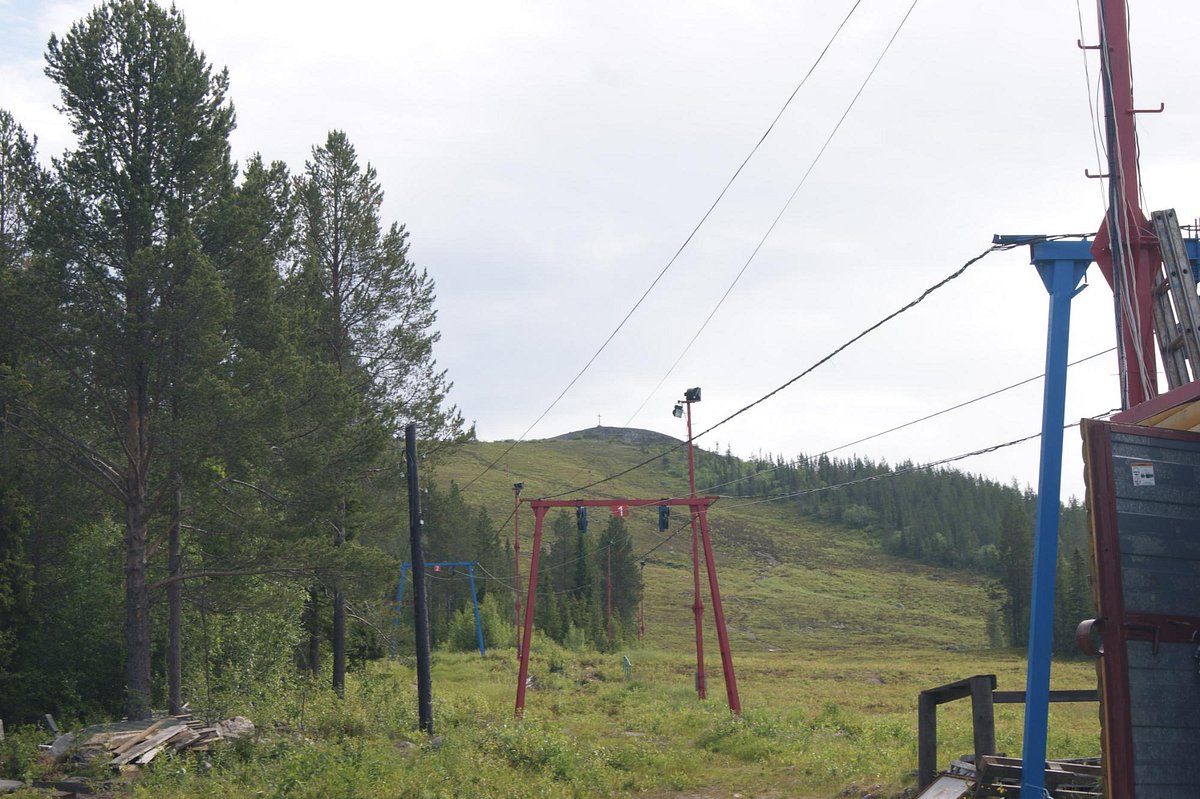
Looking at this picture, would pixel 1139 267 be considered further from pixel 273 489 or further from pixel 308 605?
pixel 308 605

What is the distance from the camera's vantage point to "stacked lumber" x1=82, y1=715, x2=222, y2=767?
16.2 meters

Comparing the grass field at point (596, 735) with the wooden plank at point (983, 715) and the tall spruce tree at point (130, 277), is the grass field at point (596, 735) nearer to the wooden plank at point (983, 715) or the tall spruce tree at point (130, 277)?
the wooden plank at point (983, 715)

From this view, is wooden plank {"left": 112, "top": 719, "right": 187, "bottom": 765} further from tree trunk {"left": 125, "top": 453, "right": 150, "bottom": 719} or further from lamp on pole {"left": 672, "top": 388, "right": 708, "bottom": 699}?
lamp on pole {"left": 672, "top": 388, "right": 708, "bottom": 699}

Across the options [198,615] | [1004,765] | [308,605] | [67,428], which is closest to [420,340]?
[308,605]

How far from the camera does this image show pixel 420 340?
31.3 m

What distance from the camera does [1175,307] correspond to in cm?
755

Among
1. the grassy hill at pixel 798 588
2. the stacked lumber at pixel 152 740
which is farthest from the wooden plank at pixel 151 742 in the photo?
the grassy hill at pixel 798 588

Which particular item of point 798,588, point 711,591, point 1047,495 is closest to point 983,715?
point 1047,495

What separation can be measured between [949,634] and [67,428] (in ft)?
345

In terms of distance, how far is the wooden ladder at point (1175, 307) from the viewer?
7.35 metres

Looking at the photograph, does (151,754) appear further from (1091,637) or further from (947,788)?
(1091,637)

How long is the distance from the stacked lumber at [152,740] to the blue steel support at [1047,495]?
13975mm

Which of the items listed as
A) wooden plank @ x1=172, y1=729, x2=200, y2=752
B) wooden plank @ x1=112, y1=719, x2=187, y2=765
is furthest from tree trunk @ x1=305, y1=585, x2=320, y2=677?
wooden plank @ x1=172, y1=729, x2=200, y2=752

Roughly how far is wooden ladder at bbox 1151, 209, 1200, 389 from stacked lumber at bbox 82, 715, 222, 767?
15.4 meters
